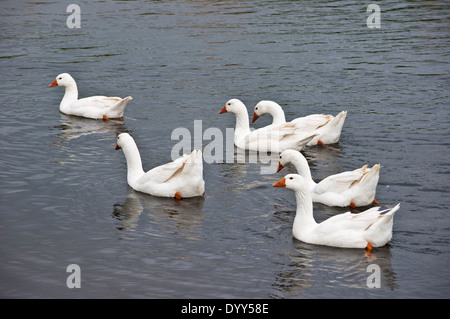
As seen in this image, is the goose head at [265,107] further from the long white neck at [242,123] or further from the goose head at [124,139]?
the goose head at [124,139]

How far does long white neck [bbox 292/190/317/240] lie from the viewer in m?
11.8

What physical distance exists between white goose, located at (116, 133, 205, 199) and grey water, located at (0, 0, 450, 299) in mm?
222

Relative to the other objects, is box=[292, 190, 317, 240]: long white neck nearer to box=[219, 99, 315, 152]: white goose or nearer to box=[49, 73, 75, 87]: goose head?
box=[219, 99, 315, 152]: white goose

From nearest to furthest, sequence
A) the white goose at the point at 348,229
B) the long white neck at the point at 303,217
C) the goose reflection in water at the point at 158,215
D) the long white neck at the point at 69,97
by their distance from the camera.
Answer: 1. the white goose at the point at 348,229
2. the long white neck at the point at 303,217
3. the goose reflection in water at the point at 158,215
4. the long white neck at the point at 69,97

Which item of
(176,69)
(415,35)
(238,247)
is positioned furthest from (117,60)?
(238,247)

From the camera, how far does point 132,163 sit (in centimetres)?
1456

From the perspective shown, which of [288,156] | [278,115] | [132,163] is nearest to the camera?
[288,156]

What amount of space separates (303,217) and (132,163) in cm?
418

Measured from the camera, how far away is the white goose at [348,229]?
37.0ft

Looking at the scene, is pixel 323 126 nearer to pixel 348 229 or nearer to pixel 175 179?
pixel 175 179

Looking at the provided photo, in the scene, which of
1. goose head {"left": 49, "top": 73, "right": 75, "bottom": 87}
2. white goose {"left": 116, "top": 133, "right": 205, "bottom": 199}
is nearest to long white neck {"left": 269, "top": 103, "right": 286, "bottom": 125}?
white goose {"left": 116, "top": 133, "right": 205, "bottom": 199}

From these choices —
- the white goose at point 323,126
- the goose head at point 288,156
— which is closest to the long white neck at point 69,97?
the white goose at point 323,126

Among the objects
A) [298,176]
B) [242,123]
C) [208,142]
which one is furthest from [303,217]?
[242,123]
